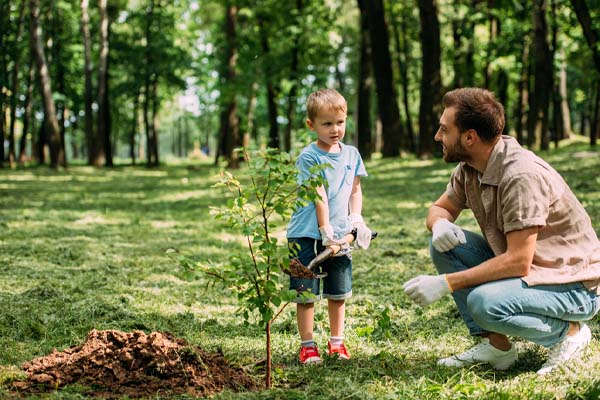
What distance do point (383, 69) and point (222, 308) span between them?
1493 centimetres

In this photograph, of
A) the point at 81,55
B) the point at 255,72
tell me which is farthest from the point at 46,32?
the point at 255,72

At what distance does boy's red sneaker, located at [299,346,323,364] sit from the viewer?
3.70 metres

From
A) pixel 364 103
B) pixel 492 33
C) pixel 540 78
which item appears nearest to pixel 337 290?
pixel 540 78

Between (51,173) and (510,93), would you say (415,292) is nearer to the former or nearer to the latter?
(51,173)

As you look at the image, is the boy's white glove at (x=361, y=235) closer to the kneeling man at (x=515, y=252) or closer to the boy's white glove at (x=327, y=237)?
the boy's white glove at (x=327, y=237)

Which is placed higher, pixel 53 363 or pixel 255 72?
pixel 255 72

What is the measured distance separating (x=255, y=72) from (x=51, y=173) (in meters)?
7.49

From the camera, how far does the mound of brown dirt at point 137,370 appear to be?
3129mm

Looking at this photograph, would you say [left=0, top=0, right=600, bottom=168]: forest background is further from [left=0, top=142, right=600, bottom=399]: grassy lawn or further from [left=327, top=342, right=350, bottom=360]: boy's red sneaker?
[left=327, top=342, right=350, bottom=360]: boy's red sneaker

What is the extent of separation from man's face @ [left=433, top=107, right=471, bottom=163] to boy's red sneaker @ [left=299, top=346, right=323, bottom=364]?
51.0 inches

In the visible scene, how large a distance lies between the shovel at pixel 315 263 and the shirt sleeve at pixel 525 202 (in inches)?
36.7

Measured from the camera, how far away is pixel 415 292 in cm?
333

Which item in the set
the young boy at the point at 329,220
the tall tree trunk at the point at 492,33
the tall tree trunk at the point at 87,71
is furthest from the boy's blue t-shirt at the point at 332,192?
the tall tree trunk at the point at 87,71

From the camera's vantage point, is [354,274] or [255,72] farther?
[255,72]
